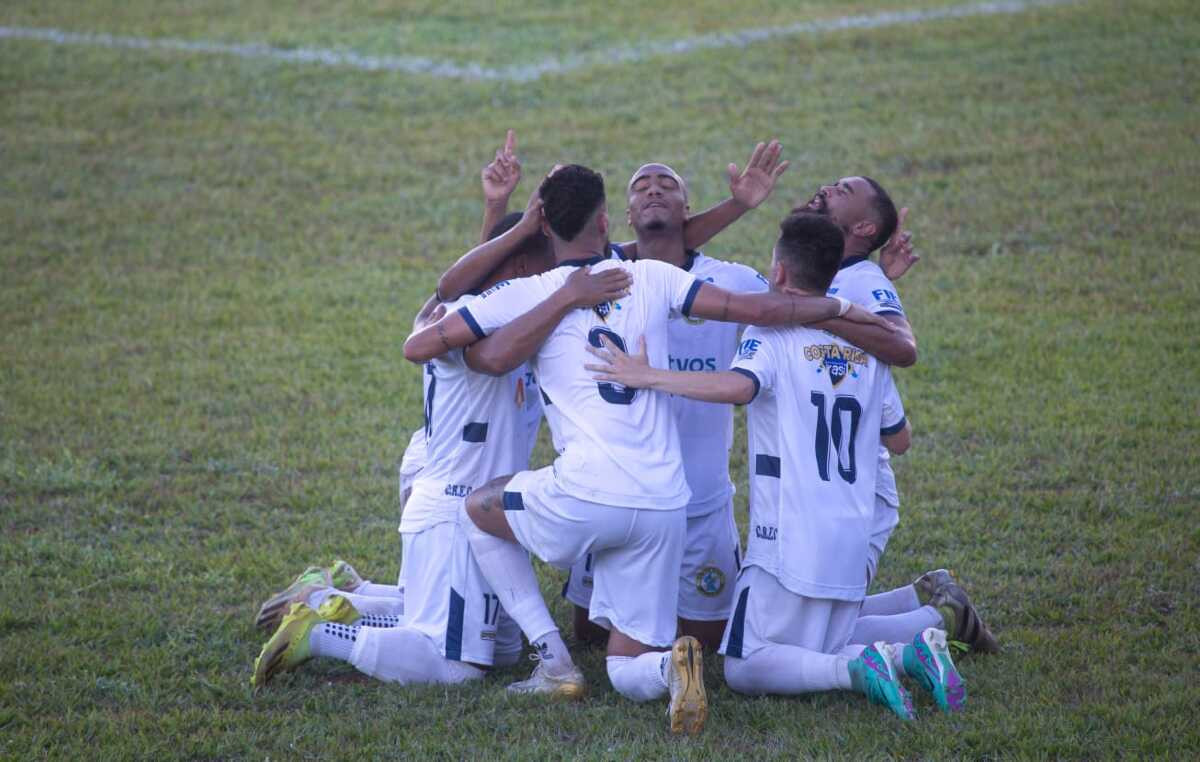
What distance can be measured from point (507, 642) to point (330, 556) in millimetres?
1798

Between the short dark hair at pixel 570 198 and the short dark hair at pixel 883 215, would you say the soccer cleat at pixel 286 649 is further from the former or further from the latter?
the short dark hair at pixel 883 215

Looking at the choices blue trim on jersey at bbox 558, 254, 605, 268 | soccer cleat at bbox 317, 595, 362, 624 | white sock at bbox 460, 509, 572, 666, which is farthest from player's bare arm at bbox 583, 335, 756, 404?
soccer cleat at bbox 317, 595, 362, 624

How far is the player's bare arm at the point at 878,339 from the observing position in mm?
5871

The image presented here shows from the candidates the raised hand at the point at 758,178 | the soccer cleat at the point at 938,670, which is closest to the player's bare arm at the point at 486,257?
the raised hand at the point at 758,178

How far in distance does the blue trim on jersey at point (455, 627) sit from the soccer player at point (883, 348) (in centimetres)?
176

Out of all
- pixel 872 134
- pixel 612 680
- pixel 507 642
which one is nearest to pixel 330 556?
pixel 507 642

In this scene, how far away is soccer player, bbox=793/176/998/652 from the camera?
605cm

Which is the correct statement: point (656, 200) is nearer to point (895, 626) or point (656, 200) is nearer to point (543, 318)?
point (543, 318)

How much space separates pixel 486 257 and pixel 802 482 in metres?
1.74

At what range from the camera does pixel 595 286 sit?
5.75m

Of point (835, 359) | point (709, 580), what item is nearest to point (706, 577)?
point (709, 580)

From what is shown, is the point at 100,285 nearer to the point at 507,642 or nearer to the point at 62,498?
the point at 62,498

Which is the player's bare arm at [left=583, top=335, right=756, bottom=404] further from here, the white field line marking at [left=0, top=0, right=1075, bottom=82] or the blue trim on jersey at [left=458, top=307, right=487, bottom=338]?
the white field line marking at [left=0, top=0, right=1075, bottom=82]

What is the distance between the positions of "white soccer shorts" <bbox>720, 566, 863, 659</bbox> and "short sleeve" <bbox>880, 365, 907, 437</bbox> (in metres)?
0.86
